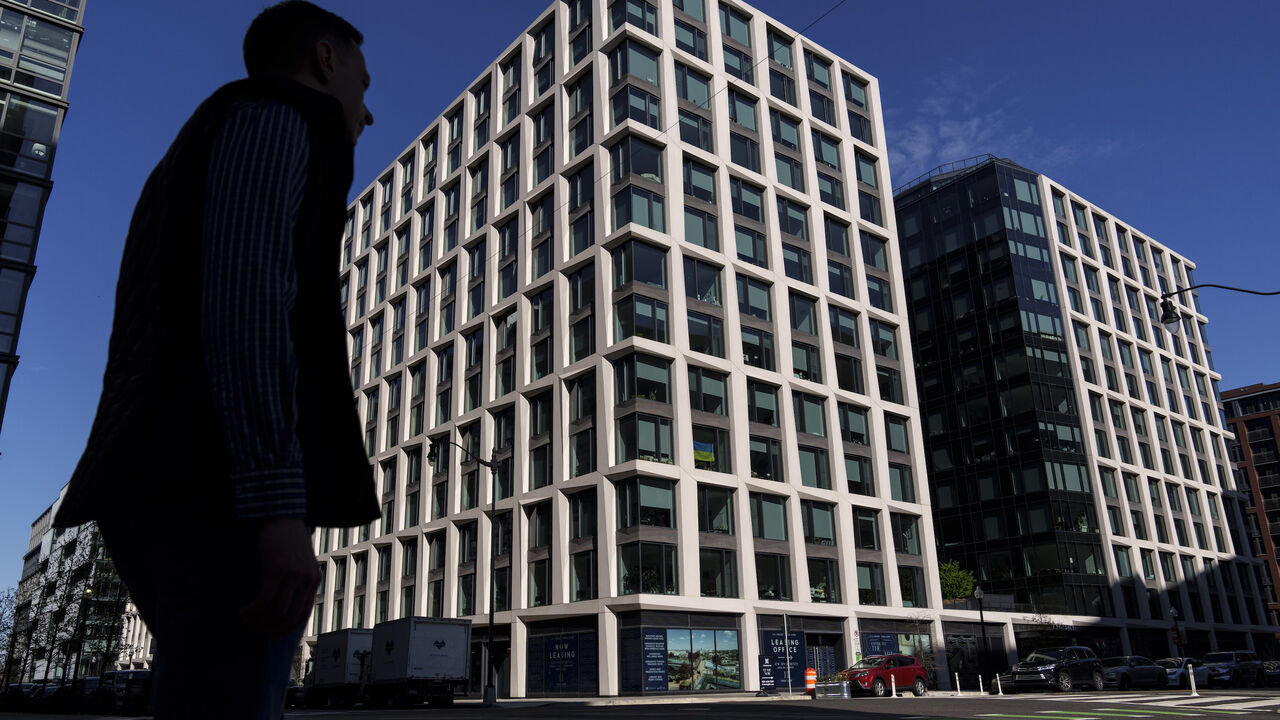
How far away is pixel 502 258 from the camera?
173 ft

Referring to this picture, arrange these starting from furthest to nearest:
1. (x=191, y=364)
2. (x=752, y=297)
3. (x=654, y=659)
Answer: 1. (x=752, y=297)
2. (x=654, y=659)
3. (x=191, y=364)

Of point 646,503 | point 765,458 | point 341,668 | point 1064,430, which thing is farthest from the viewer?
point 1064,430

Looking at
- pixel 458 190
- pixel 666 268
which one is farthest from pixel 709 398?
pixel 458 190

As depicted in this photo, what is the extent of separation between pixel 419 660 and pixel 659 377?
1734cm

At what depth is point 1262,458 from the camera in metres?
105

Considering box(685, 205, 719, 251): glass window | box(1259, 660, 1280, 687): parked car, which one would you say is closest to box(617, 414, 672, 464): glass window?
box(685, 205, 719, 251): glass window

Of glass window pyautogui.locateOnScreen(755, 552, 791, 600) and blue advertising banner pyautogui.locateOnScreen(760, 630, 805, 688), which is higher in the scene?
glass window pyautogui.locateOnScreen(755, 552, 791, 600)

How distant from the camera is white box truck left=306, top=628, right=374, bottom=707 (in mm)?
34406

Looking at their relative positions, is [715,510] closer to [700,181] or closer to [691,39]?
[700,181]

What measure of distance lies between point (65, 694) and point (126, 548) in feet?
147

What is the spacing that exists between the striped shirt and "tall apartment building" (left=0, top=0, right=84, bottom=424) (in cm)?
2818

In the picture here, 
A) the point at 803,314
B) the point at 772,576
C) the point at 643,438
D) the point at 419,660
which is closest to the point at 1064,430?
the point at 803,314

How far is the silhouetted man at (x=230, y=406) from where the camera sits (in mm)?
1650

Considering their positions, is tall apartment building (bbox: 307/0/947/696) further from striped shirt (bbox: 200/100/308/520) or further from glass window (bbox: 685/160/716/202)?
striped shirt (bbox: 200/100/308/520)
